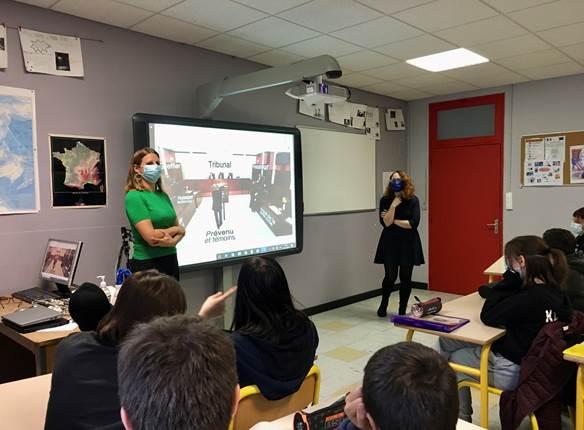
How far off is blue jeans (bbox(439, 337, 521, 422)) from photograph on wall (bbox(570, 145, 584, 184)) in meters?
3.29

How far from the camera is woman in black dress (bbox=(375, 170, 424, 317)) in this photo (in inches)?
189

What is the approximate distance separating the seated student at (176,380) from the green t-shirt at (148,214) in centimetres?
208

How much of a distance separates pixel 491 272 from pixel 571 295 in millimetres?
863

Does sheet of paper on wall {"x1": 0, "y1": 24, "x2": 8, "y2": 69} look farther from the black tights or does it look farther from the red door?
the red door

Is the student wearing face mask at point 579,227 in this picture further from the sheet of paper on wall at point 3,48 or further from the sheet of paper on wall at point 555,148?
the sheet of paper on wall at point 3,48

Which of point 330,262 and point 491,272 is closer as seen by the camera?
point 491,272

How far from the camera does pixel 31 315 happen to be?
2.30 m

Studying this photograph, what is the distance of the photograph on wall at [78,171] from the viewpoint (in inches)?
120

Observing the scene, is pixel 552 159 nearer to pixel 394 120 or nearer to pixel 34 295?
pixel 394 120

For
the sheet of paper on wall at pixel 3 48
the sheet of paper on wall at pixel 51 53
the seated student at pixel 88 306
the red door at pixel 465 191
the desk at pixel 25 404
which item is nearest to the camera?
the desk at pixel 25 404

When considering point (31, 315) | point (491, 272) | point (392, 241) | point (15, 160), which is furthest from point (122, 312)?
point (392, 241)

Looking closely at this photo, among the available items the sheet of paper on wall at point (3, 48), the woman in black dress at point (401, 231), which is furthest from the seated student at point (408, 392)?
the woman in black dress at point (401, 231)

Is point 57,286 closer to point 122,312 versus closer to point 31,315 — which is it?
point 31,315

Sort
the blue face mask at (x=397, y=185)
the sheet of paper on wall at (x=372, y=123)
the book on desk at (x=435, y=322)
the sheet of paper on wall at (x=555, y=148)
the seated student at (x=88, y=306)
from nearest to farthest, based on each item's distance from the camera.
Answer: the seated student at (x=88, y=306) → the book on desk at (x=435, y=322) → the blue face mask at (x=397, y=185) → the sheet of paper on wall at (x=555, y=148) → the sheet of paper on wall at (x=372, y=123)
